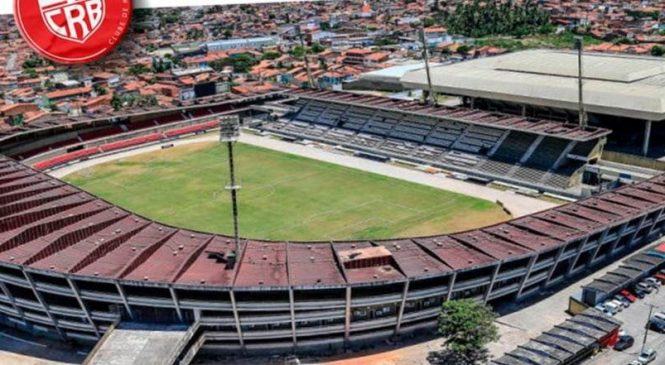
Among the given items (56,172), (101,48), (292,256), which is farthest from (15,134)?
(101,48)

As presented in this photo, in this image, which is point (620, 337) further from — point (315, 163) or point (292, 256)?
point (315, 163)

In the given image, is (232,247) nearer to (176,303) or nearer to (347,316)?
(176,303)

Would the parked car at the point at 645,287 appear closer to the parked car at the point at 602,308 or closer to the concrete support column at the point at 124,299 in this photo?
the parked car at the point at 602,308

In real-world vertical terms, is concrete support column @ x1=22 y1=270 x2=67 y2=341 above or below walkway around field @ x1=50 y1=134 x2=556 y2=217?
above

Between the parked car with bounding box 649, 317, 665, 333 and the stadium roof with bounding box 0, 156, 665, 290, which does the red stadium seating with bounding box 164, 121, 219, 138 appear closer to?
the stadium roof with bounding box 0, 156, 665, 290

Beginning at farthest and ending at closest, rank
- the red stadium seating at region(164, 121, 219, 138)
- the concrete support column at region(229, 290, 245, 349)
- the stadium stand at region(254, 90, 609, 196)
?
the red stadium seating at region(164, 121, 219, 138), the stadium stand at region(254, 90, 609, 196), the concrete support column at region(229, 290, 245, 349)

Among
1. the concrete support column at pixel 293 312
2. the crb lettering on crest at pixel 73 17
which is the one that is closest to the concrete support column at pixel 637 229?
the concrete support column at pixel 293 312

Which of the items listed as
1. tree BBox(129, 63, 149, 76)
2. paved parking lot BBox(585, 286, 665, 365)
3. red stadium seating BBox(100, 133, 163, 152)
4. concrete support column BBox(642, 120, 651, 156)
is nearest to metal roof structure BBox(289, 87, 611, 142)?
concrete support column BBox(642, 120, 651, 156)

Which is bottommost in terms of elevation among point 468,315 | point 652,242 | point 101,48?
point 652,242
